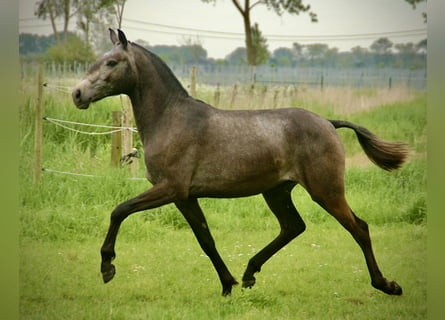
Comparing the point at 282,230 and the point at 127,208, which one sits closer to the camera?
the point at 127,208

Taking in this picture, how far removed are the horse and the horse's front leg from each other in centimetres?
1

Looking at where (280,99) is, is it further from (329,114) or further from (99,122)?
(99,122)

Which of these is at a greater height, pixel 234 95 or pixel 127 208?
pixel 234 95

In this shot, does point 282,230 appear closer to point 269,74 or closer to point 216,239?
point 216,239

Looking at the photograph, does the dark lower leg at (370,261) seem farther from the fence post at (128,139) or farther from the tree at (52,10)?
the tree at (52,10)

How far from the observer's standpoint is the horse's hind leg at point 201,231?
4.43 m

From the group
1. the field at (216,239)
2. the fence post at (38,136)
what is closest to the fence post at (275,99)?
the field at (216,239)

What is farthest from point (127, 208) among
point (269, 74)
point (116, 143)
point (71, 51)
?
point (71, 51)

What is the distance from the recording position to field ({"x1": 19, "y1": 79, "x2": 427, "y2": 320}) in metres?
4.59

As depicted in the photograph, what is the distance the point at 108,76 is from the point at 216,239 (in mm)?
2329

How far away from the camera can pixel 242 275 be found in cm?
512

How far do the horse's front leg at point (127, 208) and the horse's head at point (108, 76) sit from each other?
77 cm

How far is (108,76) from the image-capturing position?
4.27 meters

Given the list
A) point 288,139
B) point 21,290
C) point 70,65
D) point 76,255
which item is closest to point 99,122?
point 70,65
